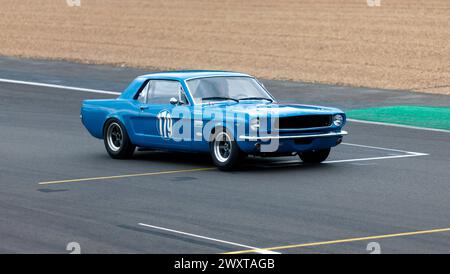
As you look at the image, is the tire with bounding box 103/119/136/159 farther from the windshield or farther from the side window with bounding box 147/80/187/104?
the windshield

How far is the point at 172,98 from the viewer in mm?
15656

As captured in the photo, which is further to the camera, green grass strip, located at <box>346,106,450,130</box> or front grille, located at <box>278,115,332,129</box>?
green grass strip, located at <box>346,106,450,130</box>

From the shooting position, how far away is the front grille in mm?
14646

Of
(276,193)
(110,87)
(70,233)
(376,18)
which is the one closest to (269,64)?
(110,87)

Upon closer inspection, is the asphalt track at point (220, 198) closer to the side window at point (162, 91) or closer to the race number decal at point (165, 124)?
the race number decal at point (165, 124)

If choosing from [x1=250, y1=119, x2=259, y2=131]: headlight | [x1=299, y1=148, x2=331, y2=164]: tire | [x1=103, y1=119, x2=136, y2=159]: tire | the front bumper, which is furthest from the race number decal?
[x1=299, y1=148, x2=331, y2=164]: tire

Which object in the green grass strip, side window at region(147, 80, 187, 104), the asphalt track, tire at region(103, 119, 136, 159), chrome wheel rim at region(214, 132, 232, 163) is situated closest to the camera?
the asphalt track

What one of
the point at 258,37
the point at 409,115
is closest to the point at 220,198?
the point at 409,115

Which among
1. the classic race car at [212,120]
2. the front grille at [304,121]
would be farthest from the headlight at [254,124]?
the front grille at [304,121]

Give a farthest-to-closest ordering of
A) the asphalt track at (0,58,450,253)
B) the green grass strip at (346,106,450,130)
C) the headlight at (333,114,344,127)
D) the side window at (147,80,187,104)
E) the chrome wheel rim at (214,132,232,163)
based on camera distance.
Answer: the green grass strip at (346,106,450,130), the side window at (147,80,187,104), the headlight at (333,114,344,127), the chrome wheel rim at (214,132,232,163), the asphalt track at (0,58,450,253)

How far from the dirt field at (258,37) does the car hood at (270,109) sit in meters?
12.5

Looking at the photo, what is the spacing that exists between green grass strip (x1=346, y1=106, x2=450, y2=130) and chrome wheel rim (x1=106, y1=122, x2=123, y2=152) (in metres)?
7.05

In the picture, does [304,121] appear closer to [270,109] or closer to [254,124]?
[270,109]
